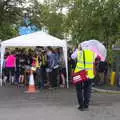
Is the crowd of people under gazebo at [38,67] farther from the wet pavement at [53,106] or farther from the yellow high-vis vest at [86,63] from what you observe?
the yellow high-vis vest at [86,63]

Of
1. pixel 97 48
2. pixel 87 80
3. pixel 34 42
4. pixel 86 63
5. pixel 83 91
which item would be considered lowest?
pixel 83 91

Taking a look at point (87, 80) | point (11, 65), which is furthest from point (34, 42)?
point (87, 80)

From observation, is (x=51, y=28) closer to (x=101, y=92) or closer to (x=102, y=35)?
(x=102, y=35)

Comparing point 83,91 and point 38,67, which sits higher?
point 38,67

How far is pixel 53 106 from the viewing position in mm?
13656

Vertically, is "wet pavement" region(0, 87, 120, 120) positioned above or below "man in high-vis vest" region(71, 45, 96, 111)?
below

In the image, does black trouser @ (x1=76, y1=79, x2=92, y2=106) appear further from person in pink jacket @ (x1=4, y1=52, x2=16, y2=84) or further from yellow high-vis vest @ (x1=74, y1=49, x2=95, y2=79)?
person in pink jacket @ (x1=4, y1=52, x2=16, y2=84)

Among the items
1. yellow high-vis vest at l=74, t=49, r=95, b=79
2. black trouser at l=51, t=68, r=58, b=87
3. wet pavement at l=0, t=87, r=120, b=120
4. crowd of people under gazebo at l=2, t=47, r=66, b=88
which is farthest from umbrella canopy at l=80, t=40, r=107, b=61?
yellow high-vis vest at l=74, t=49, r=95, b=79

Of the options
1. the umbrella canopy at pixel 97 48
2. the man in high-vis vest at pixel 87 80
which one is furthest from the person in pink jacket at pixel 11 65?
the man in high-vis vest at pixel 87 80

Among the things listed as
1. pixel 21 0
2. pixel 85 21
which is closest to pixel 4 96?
pixel 85 21

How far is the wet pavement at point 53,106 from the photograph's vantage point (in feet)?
38.4

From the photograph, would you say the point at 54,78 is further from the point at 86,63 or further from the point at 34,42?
the point at 86,63

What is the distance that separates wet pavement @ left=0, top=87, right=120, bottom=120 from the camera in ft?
38.4

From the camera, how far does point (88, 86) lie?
41.8ft
